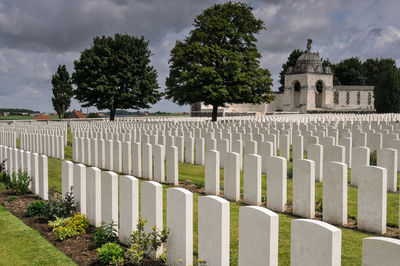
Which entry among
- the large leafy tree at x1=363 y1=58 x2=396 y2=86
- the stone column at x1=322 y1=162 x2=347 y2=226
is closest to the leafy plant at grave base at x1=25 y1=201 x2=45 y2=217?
the stone column at x1=322 y1=162 x2=347 y2=226

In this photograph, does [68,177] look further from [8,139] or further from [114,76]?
[114,76]

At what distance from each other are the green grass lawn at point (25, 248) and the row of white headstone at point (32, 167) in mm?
1283

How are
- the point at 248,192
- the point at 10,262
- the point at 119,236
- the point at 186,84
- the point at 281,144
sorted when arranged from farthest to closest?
the point at 186,84 → the point at 281,144 → the point at 248,192 → the point at 119,236 → the point at 10,262

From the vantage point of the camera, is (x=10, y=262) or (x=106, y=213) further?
(x=106, y=213)

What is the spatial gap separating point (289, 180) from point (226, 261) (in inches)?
210

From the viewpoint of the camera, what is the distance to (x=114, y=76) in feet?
114

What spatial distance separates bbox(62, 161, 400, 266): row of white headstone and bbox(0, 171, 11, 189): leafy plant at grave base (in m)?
3.92

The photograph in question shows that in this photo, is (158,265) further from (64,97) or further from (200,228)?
(64,97)

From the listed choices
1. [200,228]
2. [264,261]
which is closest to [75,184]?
[200,228]

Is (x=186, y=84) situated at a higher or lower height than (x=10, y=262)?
higher

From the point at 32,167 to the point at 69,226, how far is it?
288 centimetres

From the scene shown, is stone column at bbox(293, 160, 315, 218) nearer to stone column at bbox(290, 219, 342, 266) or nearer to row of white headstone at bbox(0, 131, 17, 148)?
stone column at bbox(290, 219, 342, 266)

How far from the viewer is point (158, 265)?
3.95 metres

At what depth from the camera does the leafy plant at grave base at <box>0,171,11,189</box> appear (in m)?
8.29
